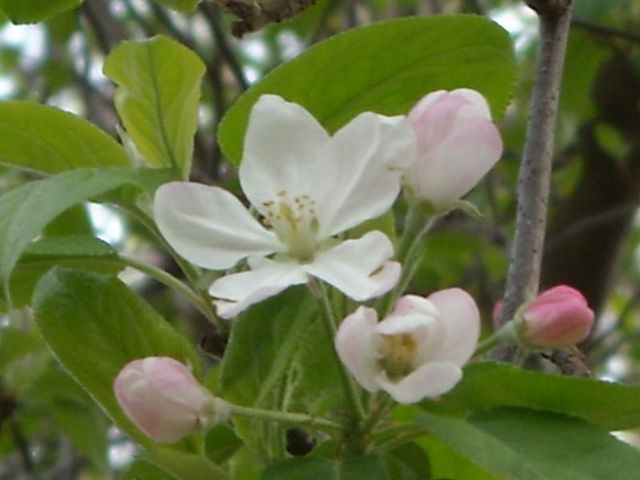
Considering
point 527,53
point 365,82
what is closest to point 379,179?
point 365,82

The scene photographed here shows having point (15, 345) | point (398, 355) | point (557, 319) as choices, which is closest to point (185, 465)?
point (398, 355)

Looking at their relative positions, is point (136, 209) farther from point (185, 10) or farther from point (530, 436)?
point (530, 436)

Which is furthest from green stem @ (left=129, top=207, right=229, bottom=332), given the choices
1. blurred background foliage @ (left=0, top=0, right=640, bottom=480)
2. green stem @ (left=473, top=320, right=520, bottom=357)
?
blurred background foliage @ (left=0, top=0, right=640, bottom=480)

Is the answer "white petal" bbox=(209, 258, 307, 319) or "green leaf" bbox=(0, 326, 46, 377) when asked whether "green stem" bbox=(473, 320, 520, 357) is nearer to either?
"white petal" bbox=(209, 258, 307, 319)

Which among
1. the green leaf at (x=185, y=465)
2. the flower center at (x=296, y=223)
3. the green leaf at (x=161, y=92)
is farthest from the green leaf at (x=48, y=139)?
the green leaf at (x=185, y=465)

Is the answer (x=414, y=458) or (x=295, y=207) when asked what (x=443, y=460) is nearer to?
(x=414, y=458)

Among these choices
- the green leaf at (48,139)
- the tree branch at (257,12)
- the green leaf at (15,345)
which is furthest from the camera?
the green leaf at (15,345)

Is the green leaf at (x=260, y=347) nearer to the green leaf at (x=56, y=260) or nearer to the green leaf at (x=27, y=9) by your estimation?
the green leaf at (x=56, y=260)
